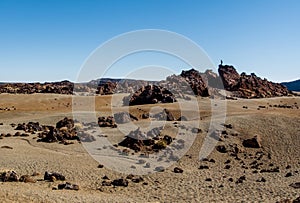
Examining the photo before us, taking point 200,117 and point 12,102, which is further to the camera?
point 12,102

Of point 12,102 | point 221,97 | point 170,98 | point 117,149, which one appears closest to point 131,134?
point 117,149

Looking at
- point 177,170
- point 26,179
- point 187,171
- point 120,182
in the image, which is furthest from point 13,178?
point 187,171

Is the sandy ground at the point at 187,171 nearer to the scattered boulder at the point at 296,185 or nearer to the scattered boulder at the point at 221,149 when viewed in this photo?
the scattered boulder at the point at 296,185

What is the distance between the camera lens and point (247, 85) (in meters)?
86.8

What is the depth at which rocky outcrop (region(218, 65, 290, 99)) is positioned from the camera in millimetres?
82000

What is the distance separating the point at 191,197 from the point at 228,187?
3848 mm

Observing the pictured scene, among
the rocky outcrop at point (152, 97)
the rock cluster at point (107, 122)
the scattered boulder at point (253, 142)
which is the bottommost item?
the scattered boulder at point (253, 142)

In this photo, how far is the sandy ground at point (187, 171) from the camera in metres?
21.1

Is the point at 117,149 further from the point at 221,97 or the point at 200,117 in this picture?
the point at 221,97

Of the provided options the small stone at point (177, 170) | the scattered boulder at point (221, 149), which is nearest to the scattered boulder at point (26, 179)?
the small stone at point (177, 170)

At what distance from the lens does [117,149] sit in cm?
3378

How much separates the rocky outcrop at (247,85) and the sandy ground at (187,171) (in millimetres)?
38234

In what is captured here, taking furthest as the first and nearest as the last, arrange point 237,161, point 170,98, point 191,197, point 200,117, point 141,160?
point 170,98 < point 200,117 < point 237,161 < point 141,160 < point 191,197

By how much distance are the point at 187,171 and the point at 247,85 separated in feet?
204
